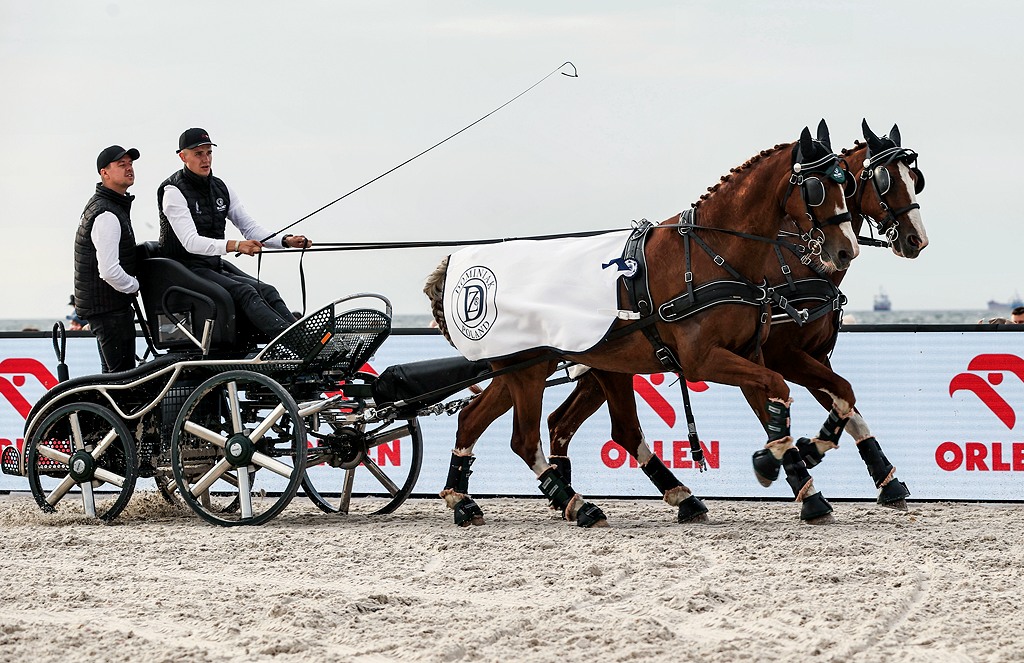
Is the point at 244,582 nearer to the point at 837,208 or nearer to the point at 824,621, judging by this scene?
the point at 824,621

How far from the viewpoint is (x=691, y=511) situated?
7270 mm

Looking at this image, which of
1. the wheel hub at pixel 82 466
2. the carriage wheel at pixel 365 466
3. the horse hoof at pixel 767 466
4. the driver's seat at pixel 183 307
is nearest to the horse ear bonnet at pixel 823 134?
the horse hoof at pixel 767 466

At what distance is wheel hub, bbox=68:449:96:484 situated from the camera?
765cm

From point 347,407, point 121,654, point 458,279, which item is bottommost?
point 121,654

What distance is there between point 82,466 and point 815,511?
4.11 m

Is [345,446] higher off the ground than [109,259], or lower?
lower

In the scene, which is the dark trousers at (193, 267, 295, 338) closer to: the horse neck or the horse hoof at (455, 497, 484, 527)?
the horse hoof at (455, 497, 484, 527)

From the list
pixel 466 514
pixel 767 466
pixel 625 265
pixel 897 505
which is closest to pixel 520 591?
pixel 767 466

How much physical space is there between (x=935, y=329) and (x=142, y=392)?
5.06 m

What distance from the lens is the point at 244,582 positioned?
553 centimetres

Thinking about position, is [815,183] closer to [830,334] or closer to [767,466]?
[830,334]

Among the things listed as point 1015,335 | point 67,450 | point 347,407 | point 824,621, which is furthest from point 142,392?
point 1015,335

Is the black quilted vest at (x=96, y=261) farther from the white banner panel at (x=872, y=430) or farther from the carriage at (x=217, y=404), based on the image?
the white banner panel at (x=872, y=430)

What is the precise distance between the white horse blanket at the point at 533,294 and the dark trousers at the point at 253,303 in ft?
3.07
